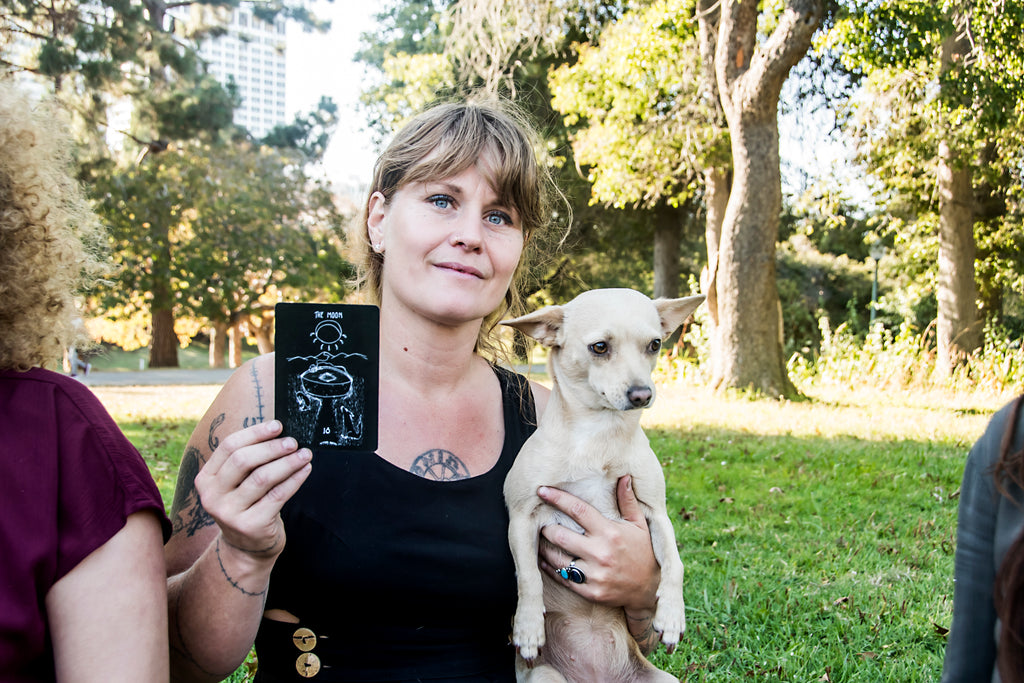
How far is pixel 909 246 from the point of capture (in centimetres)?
1742

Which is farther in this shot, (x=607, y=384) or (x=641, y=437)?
(x=641, y=437)

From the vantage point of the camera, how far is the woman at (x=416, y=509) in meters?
1.93

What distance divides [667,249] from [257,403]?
18.5 metres

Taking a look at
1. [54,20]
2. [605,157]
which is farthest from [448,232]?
[54,20]

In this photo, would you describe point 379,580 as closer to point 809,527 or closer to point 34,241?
point 34,241

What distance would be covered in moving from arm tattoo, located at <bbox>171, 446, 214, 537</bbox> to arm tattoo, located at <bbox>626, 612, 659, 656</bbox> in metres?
1.21

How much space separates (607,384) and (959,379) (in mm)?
10995

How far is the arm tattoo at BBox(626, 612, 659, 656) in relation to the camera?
2266mm

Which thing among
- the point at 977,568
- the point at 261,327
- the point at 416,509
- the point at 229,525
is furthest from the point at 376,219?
the point at 261,327

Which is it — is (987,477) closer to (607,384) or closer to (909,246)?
(607,384)

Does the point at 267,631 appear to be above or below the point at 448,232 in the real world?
below

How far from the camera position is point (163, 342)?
939 inches

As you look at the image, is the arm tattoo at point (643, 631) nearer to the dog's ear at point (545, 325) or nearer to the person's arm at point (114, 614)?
the dog's ear at point (545, 325)

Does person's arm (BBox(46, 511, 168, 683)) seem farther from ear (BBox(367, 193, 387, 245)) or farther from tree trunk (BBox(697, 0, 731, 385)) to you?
tree trunk (BBox(697, 0, 731, 385))
